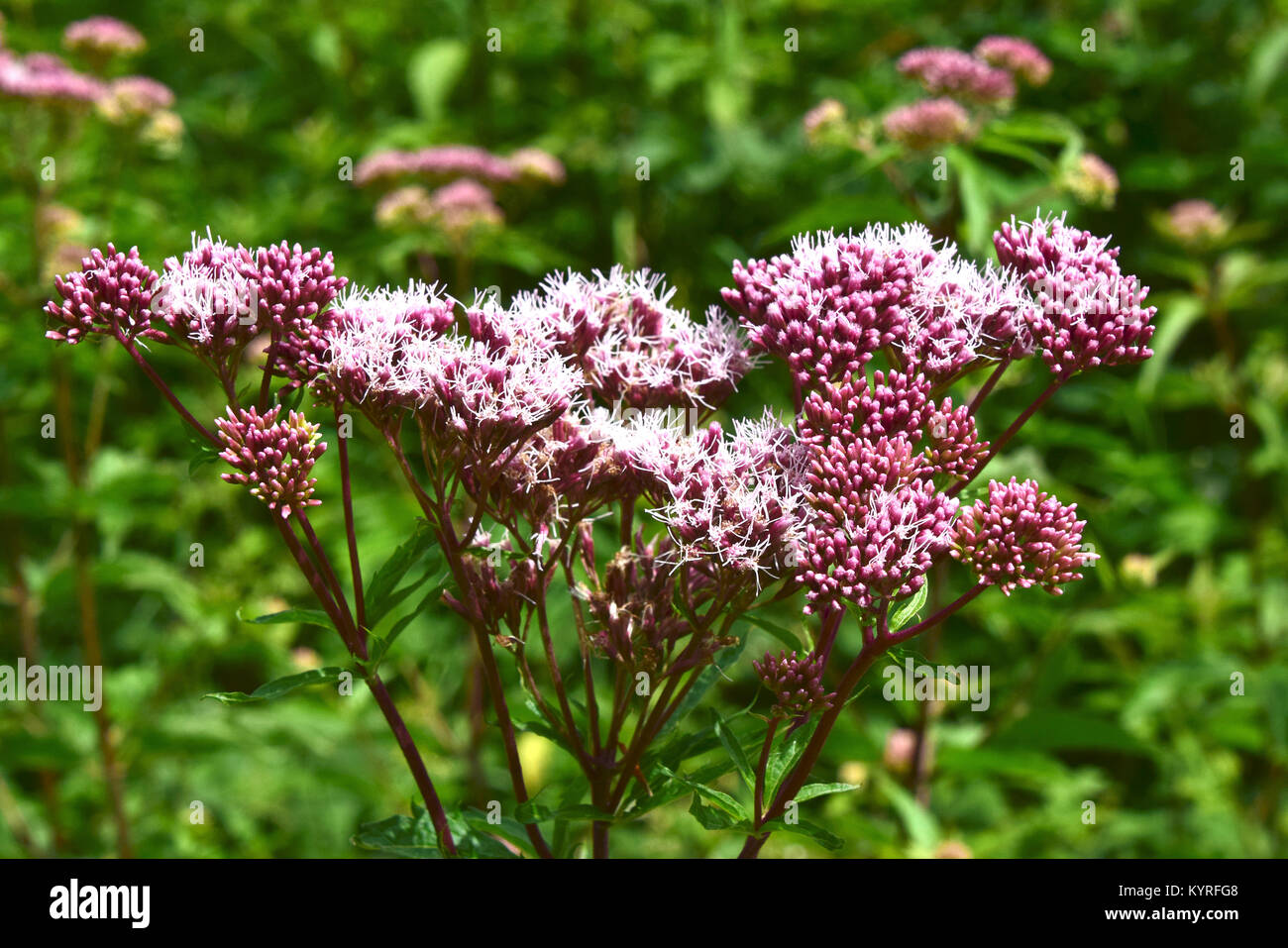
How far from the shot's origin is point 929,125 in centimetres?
231

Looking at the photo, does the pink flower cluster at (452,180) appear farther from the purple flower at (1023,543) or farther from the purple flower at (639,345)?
the purple flower at (1023,543)

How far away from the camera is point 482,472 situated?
4.22ft

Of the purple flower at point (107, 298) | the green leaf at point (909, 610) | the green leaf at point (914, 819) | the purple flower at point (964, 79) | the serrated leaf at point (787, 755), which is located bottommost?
the green leaf at point (914, 819)

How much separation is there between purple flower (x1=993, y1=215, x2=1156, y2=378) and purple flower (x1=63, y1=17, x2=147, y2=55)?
3054 millimetres

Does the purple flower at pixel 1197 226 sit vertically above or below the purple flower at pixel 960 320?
above

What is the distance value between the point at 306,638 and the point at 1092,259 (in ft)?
10.8

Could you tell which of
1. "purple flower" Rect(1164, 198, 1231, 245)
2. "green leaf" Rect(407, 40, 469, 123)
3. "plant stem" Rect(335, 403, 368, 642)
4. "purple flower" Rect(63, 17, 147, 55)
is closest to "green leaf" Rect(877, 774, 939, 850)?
"plant stem" Rect(335, 403, 368, 642)

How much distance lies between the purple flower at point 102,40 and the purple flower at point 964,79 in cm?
239

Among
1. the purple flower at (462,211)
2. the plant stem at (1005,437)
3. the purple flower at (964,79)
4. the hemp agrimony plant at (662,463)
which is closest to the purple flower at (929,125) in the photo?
the purple flower at (964,79)

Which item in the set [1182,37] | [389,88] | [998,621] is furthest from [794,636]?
[1182,37]

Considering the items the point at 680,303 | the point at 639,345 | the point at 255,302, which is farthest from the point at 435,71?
the point at 255,302

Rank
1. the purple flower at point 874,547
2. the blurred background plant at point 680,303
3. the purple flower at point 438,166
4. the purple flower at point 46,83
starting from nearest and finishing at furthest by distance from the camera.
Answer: the purple flower at point 874,547 → the blurred background plant at point 680,303 → the purple flower at point 46,83 → the purple flower at point 438,166

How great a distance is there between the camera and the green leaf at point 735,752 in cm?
121

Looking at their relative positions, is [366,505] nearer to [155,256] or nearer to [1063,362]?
[155,256]
